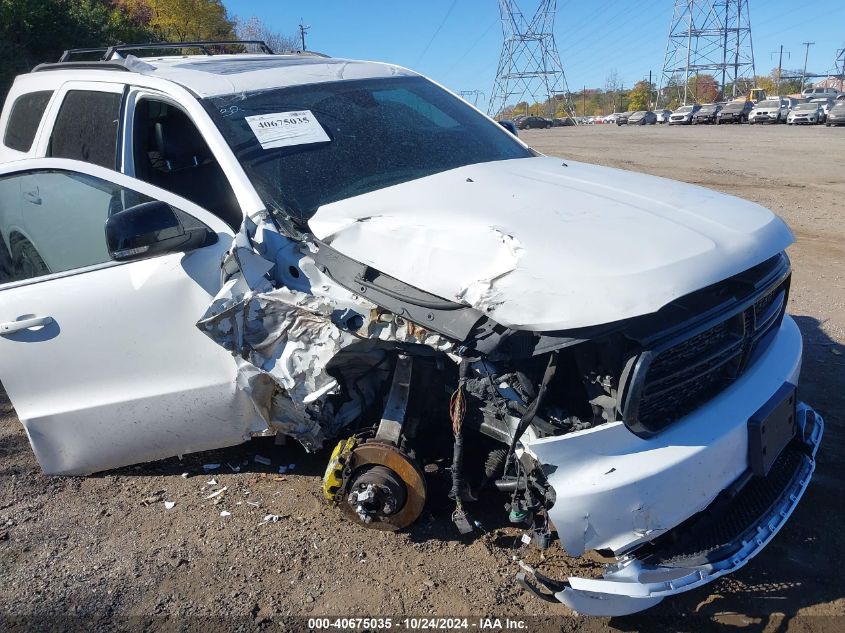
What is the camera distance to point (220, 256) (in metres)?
2.88

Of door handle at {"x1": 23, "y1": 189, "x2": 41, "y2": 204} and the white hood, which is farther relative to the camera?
door handle at {"x1": 23, "y1": 189, "x2": 41, "y2": 204}

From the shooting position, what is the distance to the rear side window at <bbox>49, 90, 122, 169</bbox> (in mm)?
3738

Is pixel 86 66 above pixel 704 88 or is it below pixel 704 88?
above

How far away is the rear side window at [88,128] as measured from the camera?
12.3 ft

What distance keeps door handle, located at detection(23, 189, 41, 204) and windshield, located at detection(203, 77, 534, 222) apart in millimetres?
941

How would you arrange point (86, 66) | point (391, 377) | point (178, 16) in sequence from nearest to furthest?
point (391, 377) → point (86, 66) → point (178, 16)

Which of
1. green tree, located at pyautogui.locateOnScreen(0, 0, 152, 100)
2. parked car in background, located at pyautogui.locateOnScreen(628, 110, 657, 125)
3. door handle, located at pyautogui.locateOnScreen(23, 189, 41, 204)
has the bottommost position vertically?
parked car in background, located at pyautogui.locateOnScreen(628, 110, 657, 125)

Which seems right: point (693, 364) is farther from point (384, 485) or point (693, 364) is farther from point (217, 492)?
point (217, 492)

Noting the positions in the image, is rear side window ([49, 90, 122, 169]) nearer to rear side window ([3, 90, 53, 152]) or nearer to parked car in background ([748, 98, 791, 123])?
rear side window ([3, 90, 53, 152])

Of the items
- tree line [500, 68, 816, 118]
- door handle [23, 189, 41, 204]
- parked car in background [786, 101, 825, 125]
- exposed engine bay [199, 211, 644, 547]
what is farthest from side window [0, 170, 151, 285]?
tree line [500, 68, 816, 118]

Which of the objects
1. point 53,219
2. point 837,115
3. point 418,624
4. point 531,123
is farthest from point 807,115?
point 418,624

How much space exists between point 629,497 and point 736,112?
48.1m

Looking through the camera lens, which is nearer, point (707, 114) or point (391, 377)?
point (391, 377)

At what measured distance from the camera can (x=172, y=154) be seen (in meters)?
3.89
